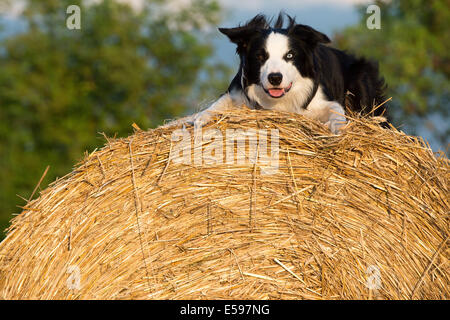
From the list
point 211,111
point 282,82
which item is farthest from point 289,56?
point 211,111

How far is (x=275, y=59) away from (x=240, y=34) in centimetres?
37

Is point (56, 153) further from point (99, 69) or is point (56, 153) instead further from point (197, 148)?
point (197, 148)

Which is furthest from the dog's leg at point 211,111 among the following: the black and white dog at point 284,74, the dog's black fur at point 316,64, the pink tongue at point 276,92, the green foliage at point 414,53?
the green foliage at point 414,53

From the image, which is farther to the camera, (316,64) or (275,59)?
(316,64)

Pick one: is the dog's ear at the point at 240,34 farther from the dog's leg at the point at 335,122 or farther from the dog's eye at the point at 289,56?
the dog's leg at the point at 335,122

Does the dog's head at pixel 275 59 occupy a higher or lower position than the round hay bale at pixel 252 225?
higher

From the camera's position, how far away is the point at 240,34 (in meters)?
4.26

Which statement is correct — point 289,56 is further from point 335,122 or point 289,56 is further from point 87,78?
point 87,78

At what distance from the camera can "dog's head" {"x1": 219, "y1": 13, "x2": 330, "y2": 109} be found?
410cm

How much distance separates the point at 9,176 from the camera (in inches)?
493

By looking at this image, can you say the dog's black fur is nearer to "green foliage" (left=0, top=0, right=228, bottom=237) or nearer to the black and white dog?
the black and white dog

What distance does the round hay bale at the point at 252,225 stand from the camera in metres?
3.40

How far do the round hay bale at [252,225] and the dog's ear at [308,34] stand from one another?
783 mm

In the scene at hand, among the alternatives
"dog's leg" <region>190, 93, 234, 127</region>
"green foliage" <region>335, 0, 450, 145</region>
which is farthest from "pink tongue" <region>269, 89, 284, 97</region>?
"green foliage" <region>335, 0, 450, 145</region>
